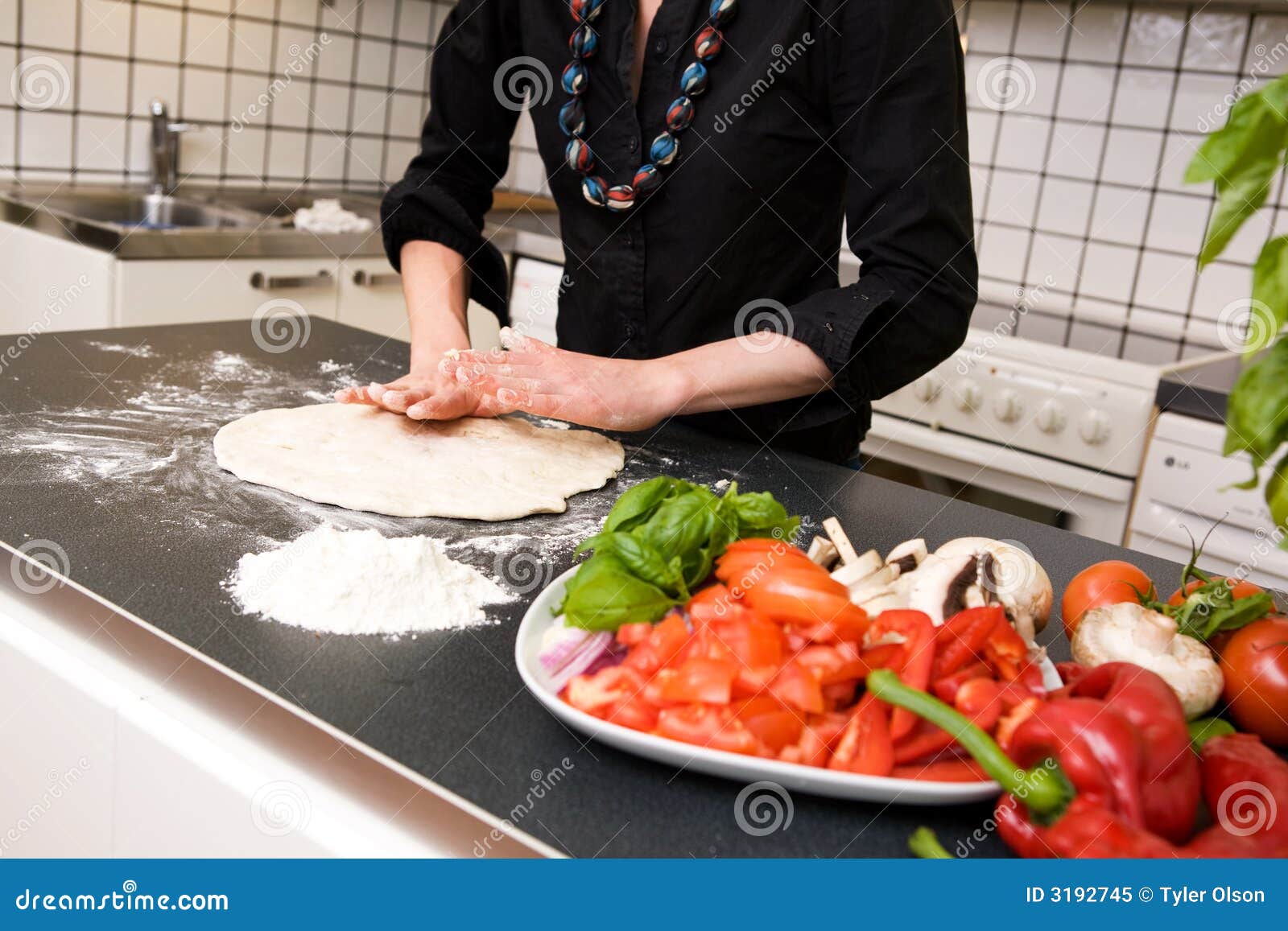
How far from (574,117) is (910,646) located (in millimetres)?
892

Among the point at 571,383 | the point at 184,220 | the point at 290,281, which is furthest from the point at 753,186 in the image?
the point at 184,220

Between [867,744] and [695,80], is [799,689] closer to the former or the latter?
[867,744]

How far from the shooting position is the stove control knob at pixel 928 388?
2.10 meters

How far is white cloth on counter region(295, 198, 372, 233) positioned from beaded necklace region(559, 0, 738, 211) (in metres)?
1.32

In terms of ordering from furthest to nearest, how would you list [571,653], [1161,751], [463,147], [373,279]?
[373,279] → [463,147] → [571,653] → [1161,751]

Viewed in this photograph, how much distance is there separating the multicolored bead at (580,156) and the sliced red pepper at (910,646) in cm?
81

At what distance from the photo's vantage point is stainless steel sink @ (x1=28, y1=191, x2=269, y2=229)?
8.13 ft

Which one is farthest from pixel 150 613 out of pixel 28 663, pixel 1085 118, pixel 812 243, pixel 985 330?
pixel 1085 118

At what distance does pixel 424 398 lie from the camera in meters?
1.21

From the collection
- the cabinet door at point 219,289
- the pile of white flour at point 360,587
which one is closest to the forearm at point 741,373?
the pile of white flour at point 360,587

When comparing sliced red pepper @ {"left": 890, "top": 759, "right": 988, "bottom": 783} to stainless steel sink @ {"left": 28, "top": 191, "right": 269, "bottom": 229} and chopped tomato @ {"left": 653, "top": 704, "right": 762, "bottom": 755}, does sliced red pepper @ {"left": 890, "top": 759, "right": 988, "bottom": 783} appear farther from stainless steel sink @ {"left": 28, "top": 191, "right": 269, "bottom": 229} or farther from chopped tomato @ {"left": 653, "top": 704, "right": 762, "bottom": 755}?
stainless steel sink @ {"left": 28, "top": 191, "right": 269, "bottom": 229}

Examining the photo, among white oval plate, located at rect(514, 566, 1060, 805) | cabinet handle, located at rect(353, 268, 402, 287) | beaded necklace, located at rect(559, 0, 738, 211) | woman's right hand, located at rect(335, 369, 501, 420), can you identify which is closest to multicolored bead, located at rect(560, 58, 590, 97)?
beaded necklace, located at rect(559, 0, 738, 211)

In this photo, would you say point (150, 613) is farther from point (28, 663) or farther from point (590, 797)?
point (590, 797)

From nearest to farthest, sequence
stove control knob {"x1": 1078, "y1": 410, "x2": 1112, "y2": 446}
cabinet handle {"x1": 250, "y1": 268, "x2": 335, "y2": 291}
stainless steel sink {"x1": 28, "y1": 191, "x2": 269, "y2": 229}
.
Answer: stove control knob {"x1": 1078, "y1": 410, "x2": 1112, "y2": 446}
cabinet handle {"x1": 250, "y1": 268, "x2": 335, "y2": 291}
stainless steel sink {"x1": 28, "y1": 191, "x2": 269, "y2": 229}
